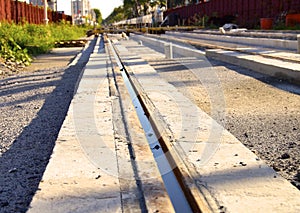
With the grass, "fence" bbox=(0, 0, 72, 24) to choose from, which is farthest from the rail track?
"fence" bbox=(0, 0, 72, 24)

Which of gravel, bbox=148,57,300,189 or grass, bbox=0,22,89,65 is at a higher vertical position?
grass, bbox=0,22,89,65

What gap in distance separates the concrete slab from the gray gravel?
50.2 inches

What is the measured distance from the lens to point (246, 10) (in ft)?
135

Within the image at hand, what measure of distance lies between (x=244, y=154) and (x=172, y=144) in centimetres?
77

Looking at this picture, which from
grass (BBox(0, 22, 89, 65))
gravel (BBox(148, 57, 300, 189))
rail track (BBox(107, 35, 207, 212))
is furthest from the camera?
grass (BBox(0, 22, 89, 65))

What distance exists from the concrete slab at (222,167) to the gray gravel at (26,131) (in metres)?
1.27

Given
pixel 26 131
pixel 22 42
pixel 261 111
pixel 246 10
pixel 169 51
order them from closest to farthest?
1. pixel 26 131
2. pixel 261 111
3. pixel 169 51
4. pixel 22 42
5. pixel 246 10

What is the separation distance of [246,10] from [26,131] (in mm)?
37061

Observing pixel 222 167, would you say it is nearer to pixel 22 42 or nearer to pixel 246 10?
pixel 22 42

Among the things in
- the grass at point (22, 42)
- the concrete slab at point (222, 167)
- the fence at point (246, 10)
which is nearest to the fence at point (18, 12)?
the grass at point (22, 42)

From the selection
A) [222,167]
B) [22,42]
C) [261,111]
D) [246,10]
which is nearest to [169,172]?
[222,167]

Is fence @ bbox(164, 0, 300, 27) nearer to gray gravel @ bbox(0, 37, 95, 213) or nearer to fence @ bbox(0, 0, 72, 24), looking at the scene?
fence @ bbox(0, 0, 72, 24)

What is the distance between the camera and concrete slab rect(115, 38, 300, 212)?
132 inches

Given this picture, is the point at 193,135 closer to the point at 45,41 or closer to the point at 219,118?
the point at 219,118
